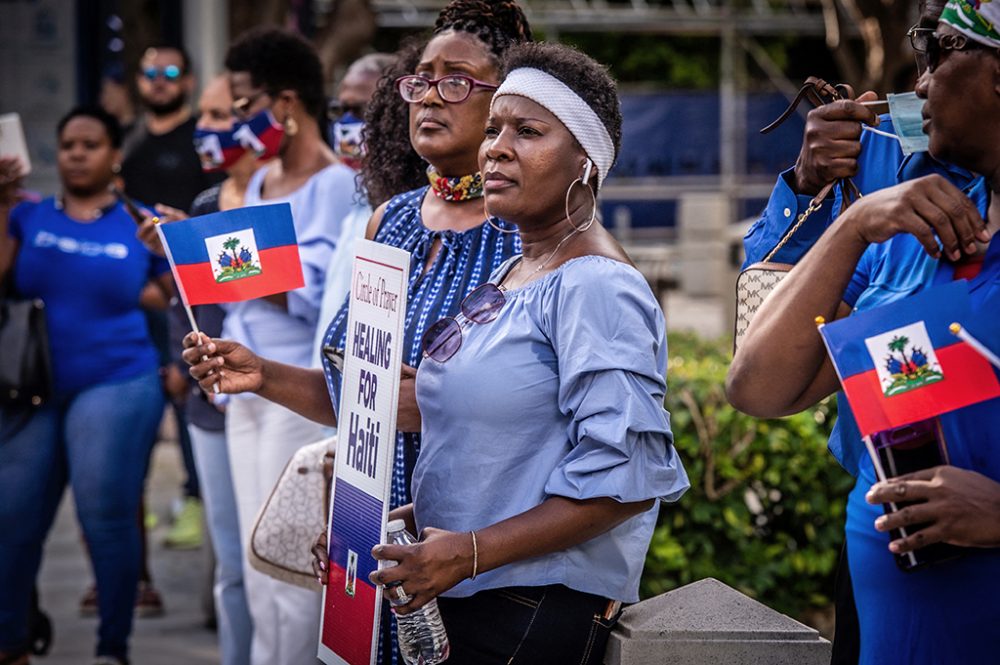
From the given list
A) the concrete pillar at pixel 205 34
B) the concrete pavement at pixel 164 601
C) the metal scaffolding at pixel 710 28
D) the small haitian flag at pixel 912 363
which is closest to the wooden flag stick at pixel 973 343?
the small haitian flag at pixel 912 363

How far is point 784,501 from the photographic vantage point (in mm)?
5980

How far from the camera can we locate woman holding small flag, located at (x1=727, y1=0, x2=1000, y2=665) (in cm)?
218

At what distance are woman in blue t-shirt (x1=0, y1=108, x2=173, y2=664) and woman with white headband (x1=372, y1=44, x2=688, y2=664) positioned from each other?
2995 mm

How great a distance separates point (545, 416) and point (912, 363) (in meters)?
0.81

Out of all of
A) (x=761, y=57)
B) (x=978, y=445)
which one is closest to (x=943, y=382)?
(x=978, y=445)

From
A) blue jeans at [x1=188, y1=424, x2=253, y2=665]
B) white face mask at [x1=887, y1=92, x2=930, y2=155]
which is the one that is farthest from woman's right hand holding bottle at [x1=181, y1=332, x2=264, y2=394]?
blue jeans at [x1=188, y1=424, x2=253, y2=665]

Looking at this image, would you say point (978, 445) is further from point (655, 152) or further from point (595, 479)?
point (655, 152)

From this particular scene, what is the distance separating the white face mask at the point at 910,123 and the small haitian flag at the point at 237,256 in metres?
1.60

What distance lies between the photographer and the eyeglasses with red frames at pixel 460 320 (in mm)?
2900

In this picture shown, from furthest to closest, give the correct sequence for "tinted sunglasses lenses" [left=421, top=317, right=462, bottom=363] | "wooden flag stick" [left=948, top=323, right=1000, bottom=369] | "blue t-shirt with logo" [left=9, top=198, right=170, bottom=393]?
"blue t-shirt with logo" [left=9, top=198, right=170, bottom=393], "tinted sunglasses lenses" [left=421, top=317, right=462, bottom=363], "wooden flag stick" [left=948, top=323, right=1000, bottom=369]

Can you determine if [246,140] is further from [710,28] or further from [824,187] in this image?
[710,28]

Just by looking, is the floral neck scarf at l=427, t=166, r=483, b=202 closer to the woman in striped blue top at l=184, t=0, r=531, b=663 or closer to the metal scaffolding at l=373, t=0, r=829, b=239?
the woman in striped blue top at l=184, t=0, r=531, b=663

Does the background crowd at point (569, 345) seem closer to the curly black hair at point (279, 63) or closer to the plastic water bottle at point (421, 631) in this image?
the plastic water bottle at point (421, 631)

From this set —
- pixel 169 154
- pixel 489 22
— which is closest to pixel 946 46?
pixel 489 22
